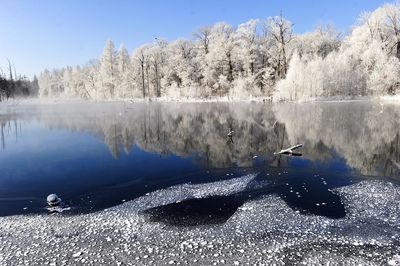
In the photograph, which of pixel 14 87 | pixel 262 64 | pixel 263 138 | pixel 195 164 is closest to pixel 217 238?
pixel 195 164

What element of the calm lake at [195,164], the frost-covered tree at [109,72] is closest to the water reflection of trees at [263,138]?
the calm lake at [195,164]

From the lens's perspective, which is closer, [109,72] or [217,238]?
[217,238]

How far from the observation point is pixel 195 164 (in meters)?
14.2

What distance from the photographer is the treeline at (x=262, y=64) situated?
46625mm

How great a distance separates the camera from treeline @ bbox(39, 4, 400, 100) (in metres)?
46.6

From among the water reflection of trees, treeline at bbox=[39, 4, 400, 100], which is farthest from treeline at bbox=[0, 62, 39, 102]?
the water reflection of trees

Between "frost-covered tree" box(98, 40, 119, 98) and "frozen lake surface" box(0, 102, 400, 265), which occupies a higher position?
"frost-covered tree" box(98, 40, 119, 98)

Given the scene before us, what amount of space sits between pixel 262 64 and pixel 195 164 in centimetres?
5240

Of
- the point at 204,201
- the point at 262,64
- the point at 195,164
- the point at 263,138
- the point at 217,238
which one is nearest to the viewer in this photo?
the point at 217,238

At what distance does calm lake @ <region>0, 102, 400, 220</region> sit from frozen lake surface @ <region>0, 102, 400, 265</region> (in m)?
0.06

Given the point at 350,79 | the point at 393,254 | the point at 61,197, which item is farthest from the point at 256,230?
the point at 350,79

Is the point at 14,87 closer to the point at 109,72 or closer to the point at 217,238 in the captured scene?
the point at 109,72

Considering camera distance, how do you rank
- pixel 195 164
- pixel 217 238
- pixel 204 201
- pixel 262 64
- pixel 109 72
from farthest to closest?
pixel 109 72
pixel 262 64
pixel 195 164
pixel 204 201
pixel 217 238

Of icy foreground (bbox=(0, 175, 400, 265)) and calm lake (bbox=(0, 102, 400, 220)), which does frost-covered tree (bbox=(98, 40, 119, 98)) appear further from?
icy foreground (bbox=(0, 175, 400, 265))
